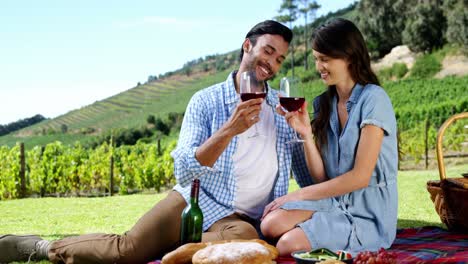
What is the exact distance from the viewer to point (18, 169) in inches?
459

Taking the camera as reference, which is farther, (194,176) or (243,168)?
(243,168)

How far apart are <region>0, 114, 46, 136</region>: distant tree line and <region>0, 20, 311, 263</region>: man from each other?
56781mm

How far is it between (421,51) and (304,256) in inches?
1729

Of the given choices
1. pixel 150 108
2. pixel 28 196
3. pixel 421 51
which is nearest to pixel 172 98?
pixel 150 108

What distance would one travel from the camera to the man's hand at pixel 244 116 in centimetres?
282

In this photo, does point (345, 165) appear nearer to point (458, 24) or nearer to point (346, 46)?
point (346, 46)

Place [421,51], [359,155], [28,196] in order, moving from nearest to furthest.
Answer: [359,155]
[28,196]
[421,51]

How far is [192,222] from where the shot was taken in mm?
2906

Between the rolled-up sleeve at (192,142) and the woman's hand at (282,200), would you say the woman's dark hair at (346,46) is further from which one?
the rolled-up sleeve at (192,142)

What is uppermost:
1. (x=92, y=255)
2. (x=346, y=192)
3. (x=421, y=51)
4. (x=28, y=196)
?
(x=421, y=51)

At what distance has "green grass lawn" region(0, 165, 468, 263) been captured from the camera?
6.66 m

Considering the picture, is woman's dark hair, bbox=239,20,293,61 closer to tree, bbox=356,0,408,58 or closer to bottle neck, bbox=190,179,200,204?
bottle neck, bbox=190,179,200,204

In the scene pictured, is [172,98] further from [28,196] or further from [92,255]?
[92,255]

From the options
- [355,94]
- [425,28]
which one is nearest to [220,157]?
[355,94]
